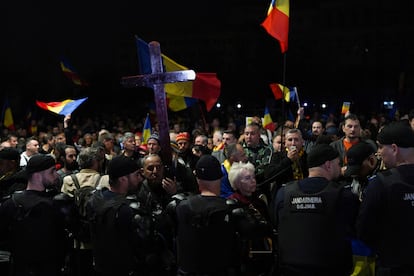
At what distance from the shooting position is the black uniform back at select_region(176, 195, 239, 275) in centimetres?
483

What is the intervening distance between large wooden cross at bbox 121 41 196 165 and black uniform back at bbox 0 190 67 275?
5.84 ft

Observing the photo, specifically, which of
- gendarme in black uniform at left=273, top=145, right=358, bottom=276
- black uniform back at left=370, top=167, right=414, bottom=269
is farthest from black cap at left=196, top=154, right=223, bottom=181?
black uniform back at left=370, top=167, right=414, bottom=269

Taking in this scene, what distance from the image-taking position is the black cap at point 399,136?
4.64 meters

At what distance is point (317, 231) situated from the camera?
462 cm

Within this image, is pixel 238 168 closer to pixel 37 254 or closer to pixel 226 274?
pixel 226 274

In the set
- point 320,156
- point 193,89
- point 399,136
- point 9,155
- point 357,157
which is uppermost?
point 193,89

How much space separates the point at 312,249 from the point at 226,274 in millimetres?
876

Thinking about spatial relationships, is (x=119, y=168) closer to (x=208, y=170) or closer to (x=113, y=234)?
(x=113, y=234)

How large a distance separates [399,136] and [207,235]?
194 centimetres

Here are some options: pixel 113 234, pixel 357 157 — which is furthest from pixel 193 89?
pixel 113 234

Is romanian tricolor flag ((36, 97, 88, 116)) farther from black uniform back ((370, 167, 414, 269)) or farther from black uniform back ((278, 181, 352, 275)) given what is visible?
black uniform back ((370, 167, 414, 269))

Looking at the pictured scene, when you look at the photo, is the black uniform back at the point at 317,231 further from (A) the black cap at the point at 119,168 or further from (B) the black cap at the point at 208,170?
(A) the black cap at the point at 119,168

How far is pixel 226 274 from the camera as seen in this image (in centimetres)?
498

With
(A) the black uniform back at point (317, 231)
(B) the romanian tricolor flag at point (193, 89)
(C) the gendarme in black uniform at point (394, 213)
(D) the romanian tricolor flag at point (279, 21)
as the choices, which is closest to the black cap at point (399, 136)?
(C) the gendarme in black uniform at point (394, 213)
